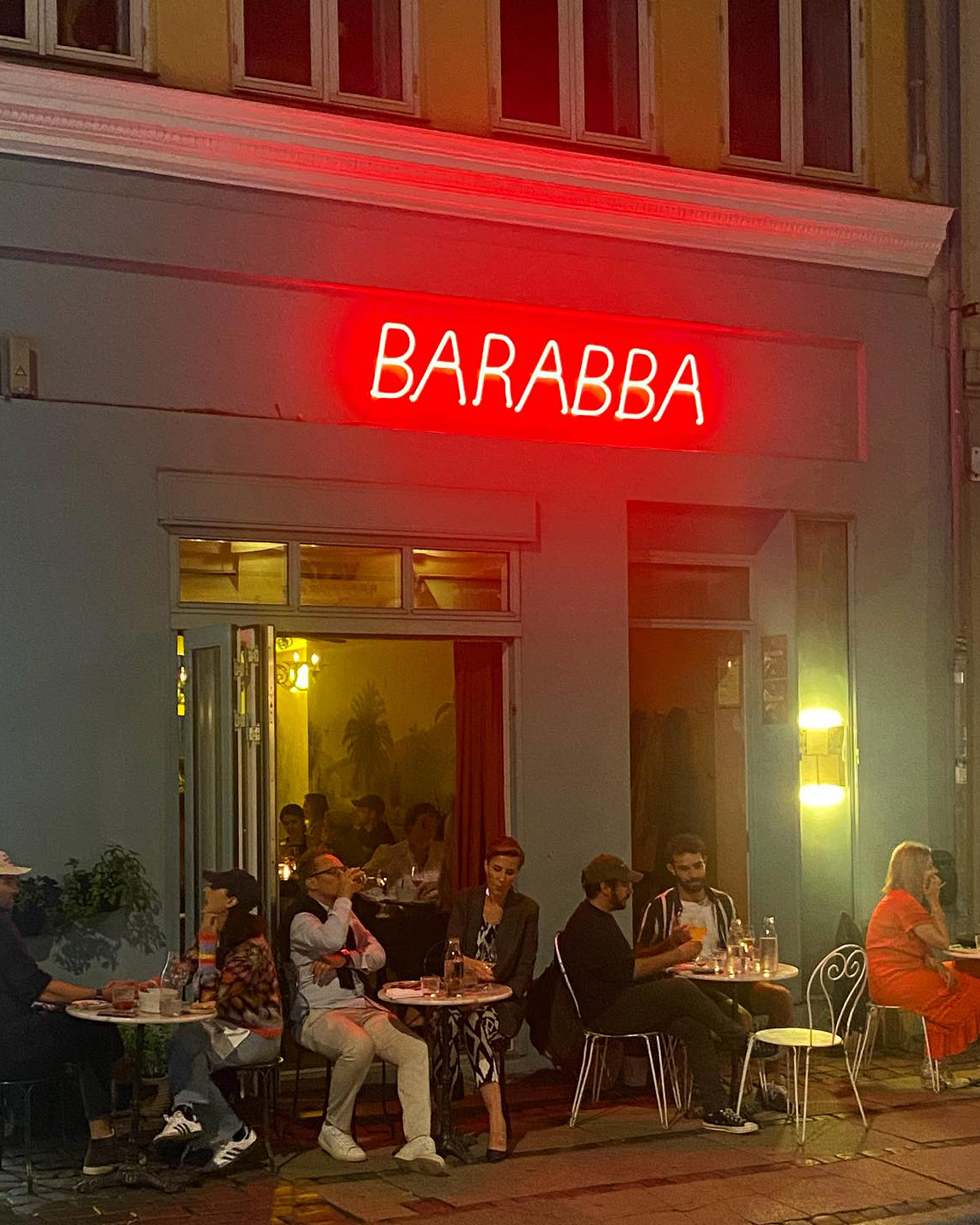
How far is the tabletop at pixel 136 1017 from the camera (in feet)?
28.5

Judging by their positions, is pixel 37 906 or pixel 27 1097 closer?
pixel 27 1097

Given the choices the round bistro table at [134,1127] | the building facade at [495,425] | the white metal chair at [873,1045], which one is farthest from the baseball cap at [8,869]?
the white metal chair at [873,1045]

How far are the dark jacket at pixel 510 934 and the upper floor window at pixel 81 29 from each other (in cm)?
513

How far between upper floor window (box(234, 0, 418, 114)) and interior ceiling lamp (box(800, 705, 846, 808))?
485 centimetres

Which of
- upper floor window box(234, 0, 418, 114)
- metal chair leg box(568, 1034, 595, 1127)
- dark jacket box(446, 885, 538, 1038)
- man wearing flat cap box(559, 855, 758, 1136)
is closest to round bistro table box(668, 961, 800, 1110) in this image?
man wearing flat cap box(559, 855, 758, 1136)

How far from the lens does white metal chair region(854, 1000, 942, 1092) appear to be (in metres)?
10.7

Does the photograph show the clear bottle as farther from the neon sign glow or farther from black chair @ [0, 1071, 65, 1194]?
black chair @ [0, 1071, 65, 1194]

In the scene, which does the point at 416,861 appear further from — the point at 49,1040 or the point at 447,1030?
the point at 49,1040

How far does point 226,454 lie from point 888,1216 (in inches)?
216

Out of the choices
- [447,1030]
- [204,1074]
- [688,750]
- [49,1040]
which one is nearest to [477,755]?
[688,750]

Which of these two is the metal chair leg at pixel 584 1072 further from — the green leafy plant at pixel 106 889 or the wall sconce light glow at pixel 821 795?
the wall sconce light glow at pixel 821 795

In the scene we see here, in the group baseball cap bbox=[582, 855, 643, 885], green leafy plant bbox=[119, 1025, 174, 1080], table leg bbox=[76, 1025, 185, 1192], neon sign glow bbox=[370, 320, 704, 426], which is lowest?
table leg bbox=[76, 1025, 185, 1192]

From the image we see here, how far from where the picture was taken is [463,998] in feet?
30.5

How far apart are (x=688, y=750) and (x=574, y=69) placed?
4660 mm
